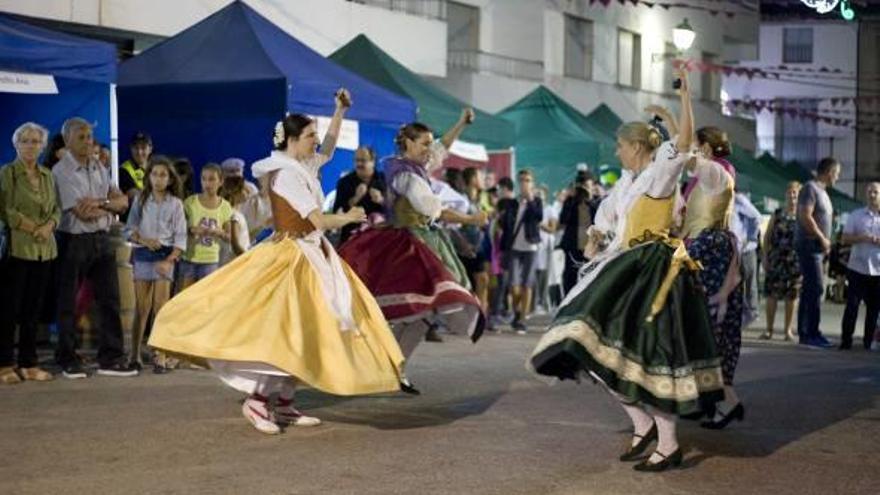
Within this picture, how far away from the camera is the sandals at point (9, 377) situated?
35.1ft

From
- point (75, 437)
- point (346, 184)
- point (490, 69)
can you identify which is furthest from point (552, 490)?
point (490, 69)

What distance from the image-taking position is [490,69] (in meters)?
32.2

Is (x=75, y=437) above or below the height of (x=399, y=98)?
below

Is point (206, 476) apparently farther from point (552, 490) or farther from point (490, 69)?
point (490, 69)

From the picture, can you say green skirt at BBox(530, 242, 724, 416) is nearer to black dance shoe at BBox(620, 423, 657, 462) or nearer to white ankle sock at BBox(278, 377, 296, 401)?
black dance shoe at BBox(620, 423, 657, 462)

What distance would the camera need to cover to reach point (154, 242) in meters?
11.6

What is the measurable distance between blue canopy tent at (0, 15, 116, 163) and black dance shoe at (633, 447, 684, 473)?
21.6 feet

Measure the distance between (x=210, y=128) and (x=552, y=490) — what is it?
9.28m

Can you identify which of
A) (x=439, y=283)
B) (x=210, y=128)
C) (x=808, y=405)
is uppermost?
(x=210, y=128)

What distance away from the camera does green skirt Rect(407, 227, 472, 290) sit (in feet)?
33.4

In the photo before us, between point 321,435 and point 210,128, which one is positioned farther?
point 210,128

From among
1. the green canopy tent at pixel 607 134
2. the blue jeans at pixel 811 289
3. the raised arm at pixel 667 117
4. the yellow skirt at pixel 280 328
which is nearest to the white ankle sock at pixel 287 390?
the yellow skirt at pixel 280 328

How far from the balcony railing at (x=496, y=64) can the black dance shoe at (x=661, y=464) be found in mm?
23795

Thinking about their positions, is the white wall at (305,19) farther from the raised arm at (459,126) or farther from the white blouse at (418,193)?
the white blouse at (418,193)
